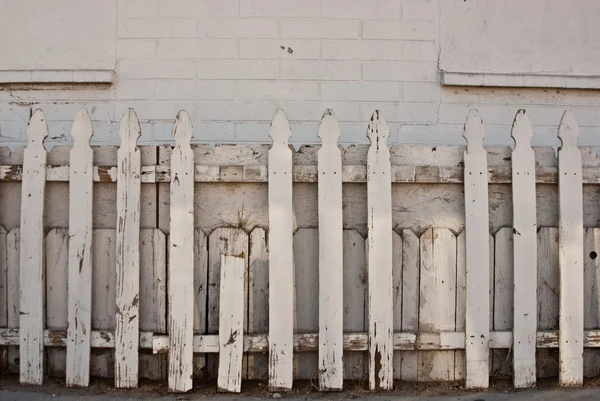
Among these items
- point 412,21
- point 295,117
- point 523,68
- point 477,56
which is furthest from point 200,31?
point 523,68

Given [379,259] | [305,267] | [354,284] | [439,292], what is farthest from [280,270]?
[439,292]

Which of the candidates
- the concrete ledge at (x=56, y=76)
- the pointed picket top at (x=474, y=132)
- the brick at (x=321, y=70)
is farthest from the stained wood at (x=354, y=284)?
the concrete ledge at (x=56, y=76)

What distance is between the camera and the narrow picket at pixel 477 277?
3049 mm

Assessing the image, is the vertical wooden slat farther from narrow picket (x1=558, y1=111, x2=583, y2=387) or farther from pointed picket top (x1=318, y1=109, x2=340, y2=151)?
narrow picket (x1=558, y1=111, x2=583, y2=387)

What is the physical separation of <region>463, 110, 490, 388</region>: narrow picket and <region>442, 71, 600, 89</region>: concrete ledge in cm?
139

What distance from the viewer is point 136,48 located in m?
4.28

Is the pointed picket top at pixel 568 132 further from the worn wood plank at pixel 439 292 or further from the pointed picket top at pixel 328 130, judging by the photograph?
the pointed picket top at pixel 328 130

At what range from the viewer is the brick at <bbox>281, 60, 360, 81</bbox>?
14.1 ft

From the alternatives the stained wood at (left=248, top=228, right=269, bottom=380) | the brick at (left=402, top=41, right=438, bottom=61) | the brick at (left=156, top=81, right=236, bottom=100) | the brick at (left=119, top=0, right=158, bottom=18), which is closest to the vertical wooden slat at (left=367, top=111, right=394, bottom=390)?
the stained wood at (left=248, top=228, right=269, bottom=380)

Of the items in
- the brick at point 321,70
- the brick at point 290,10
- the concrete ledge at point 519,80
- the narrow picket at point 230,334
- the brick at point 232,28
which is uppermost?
the brick at point 290,10

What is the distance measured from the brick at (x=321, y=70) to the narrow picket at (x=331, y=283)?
1.44 metres

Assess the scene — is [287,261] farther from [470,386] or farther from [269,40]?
[269,40]

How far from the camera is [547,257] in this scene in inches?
124

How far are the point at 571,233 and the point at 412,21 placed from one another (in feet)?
6.62
